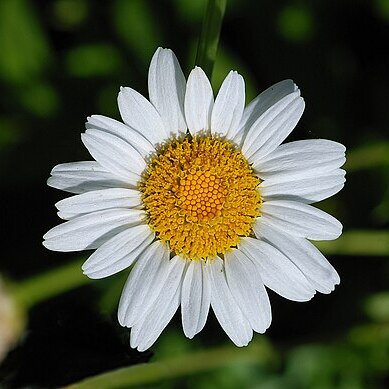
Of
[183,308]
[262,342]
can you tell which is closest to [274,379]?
[262,342]

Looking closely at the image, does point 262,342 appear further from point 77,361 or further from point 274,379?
point 77,361

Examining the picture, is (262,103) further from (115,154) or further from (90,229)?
(90,229)

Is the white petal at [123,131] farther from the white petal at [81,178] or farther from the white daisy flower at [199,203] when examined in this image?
the white petal at [81,178]

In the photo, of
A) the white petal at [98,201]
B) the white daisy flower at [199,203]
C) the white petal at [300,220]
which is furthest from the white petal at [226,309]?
the white petal at [98,201]
